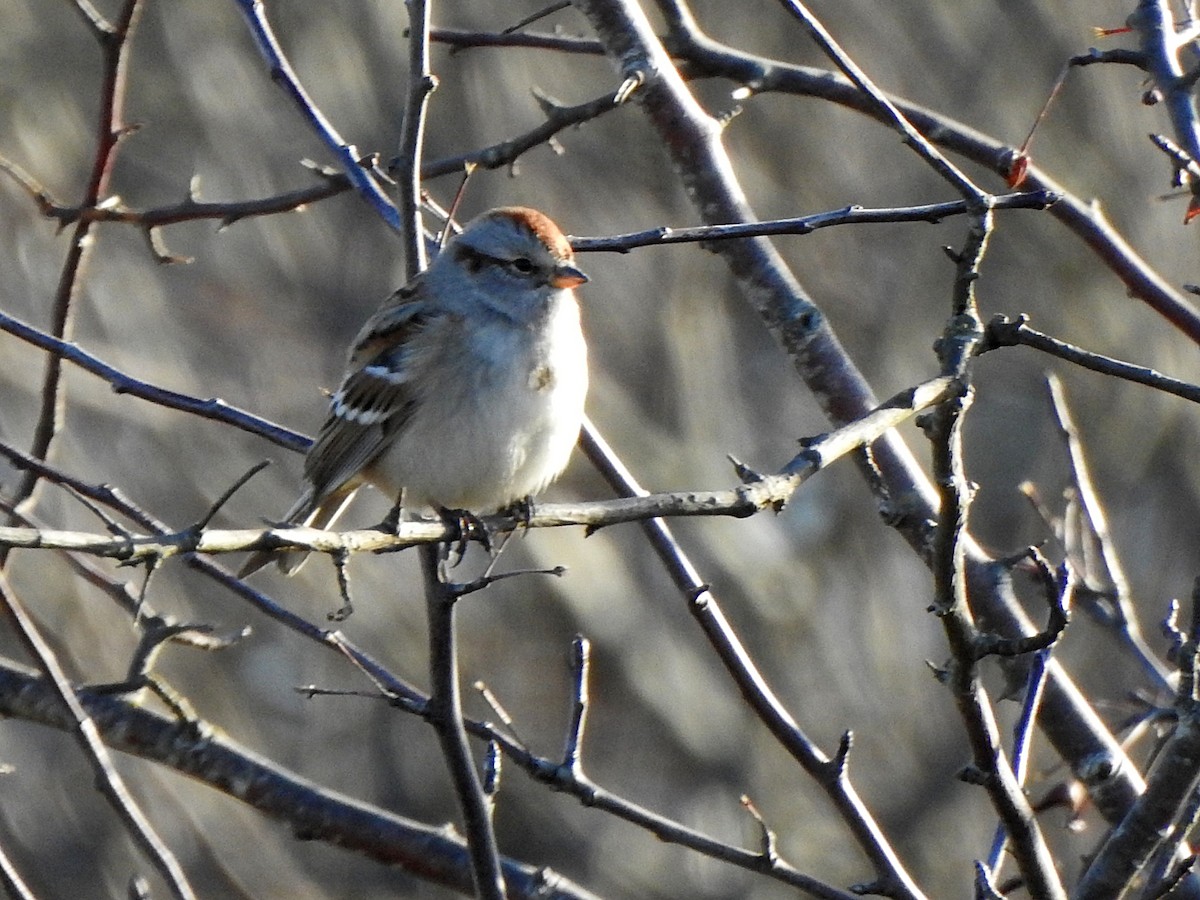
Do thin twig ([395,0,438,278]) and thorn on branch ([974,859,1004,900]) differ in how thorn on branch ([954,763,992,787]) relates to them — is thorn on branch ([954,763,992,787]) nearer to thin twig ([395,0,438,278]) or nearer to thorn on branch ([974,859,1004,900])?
thorn on branch ([974,859,1004,900])

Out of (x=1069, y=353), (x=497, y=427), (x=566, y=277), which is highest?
(x=566, y=277)

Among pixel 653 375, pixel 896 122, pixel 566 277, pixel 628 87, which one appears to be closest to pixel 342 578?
pixel 896 122

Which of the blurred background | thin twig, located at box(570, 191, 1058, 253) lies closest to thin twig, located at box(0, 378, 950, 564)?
thin twig, located at box(570, 191, 1058, 253)

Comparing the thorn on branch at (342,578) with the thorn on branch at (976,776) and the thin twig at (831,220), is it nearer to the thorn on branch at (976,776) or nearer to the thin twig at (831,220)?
the thin twig at (831,220)

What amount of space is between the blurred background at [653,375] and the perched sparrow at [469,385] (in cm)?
507

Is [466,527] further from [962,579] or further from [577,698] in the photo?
[962,579]

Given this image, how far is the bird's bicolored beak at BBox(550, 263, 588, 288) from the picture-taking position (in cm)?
374

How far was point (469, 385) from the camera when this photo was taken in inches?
143

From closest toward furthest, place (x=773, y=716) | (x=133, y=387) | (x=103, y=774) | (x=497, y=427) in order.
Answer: (x=103, y=774), (x=773, y=716), (x=133, y=387), (x=497, y=427)

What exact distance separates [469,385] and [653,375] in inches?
232

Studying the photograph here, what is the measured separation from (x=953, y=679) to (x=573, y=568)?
7278 millimetres

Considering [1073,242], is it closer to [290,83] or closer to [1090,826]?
[1090,826]

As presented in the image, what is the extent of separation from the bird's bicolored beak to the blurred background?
17.4ft

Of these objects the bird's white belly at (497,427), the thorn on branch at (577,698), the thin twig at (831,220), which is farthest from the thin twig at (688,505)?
the bird's white belly at (497,427)
